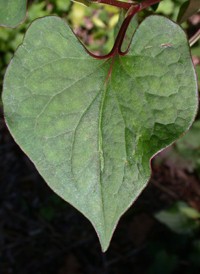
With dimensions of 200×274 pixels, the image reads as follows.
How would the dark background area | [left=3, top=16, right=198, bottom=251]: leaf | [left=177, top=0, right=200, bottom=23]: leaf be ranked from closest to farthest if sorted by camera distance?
1. [left=3, top=16, right=198, bottom=251]: leaf
2. [left=177, top=0, right=200, bottom=23]: leaf
3. the dark background area

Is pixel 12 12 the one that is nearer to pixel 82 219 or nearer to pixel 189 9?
pixel 189 9

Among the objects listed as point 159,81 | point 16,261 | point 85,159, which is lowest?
point 16,261

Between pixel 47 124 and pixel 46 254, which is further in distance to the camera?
pixel 46 254

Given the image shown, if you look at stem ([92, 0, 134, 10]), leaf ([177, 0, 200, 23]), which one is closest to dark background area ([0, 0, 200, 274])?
leaf ([177, 0, 200, 23])

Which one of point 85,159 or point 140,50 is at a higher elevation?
point 140,50

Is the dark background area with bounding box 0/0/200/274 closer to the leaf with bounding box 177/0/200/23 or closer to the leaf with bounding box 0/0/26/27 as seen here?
the leaf with bounding box 177/0/200/23

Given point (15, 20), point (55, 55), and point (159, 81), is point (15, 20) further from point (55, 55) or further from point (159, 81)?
point (159, 81)

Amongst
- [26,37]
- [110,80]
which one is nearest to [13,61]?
[26,37]

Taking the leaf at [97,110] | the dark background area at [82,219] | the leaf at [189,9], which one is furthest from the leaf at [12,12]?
the dark background area at [82,219]

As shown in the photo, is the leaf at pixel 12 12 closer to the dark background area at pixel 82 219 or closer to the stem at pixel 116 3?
the stem at pixel 116 3
